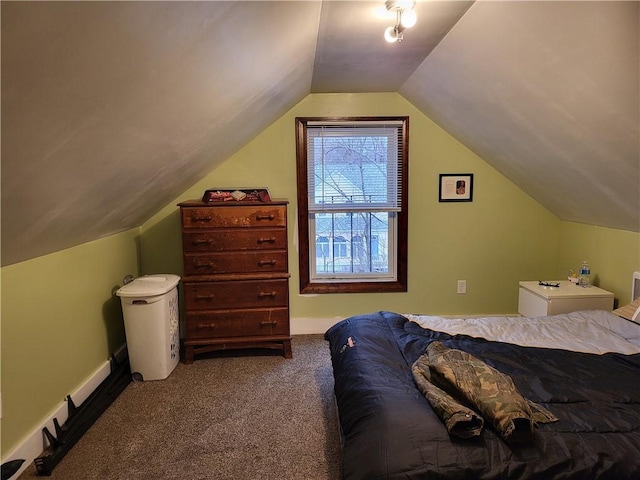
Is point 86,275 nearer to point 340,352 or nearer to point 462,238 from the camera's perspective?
point 340,352

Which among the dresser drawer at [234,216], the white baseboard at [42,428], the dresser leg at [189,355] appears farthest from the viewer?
the dresser leg at [189,355]

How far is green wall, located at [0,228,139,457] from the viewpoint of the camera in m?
1.90

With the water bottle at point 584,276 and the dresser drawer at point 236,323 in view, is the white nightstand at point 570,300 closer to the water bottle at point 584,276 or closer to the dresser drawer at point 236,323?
the water bottle at point 584,276

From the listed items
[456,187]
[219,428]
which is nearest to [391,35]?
[456,187]

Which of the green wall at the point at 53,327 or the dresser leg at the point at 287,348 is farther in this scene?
Answer: the dresser leg at the point at 287,348

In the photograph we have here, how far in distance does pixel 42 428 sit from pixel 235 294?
55.2 inches

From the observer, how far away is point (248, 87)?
2.23 m

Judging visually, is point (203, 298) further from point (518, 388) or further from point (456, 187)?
point (456, 187)

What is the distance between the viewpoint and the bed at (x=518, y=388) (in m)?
1.40

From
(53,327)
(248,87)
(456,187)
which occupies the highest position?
(248,87)

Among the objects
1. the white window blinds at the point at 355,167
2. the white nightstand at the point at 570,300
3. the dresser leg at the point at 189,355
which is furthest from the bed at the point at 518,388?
the white window blinds at the point at 355,167

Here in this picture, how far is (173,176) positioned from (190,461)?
1731mm

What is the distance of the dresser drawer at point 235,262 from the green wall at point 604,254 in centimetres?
245

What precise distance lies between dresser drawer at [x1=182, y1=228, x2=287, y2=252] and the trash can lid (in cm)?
27
